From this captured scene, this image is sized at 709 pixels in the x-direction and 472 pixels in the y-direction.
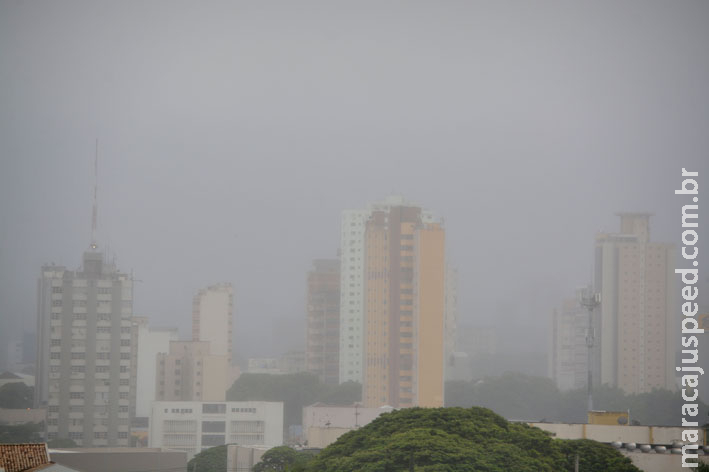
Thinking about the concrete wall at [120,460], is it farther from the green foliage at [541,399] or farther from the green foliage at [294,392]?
the green foliage at [541,399]

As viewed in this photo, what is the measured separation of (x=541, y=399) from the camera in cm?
6112

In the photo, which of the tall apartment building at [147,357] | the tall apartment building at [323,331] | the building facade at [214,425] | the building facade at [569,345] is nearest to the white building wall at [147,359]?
the tall apartment building at [147,357]

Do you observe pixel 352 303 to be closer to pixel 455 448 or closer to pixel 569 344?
pixel 569 344

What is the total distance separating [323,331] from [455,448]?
159 ft

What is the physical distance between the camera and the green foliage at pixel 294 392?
188 feet

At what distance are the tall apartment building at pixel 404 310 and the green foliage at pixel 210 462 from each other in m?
17.3

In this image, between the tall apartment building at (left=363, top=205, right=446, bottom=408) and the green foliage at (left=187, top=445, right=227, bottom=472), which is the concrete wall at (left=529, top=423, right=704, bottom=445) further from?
the tall apartment building at (left=363, top=205, right=446, bottom=408)

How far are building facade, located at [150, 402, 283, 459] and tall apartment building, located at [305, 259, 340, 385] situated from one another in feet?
69.5

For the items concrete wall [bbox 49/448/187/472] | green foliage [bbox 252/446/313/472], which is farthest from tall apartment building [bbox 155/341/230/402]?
concrete wall [bbox 49/448/187/472]

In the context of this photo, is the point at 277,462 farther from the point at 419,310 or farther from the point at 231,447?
the point at 419,310

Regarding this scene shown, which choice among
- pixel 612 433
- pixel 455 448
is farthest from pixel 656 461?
pixel 455 448

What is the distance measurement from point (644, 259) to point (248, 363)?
A: 90.9 feet

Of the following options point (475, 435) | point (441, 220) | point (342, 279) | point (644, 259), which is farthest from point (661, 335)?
point (475, 435)

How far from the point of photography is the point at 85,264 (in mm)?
44906
